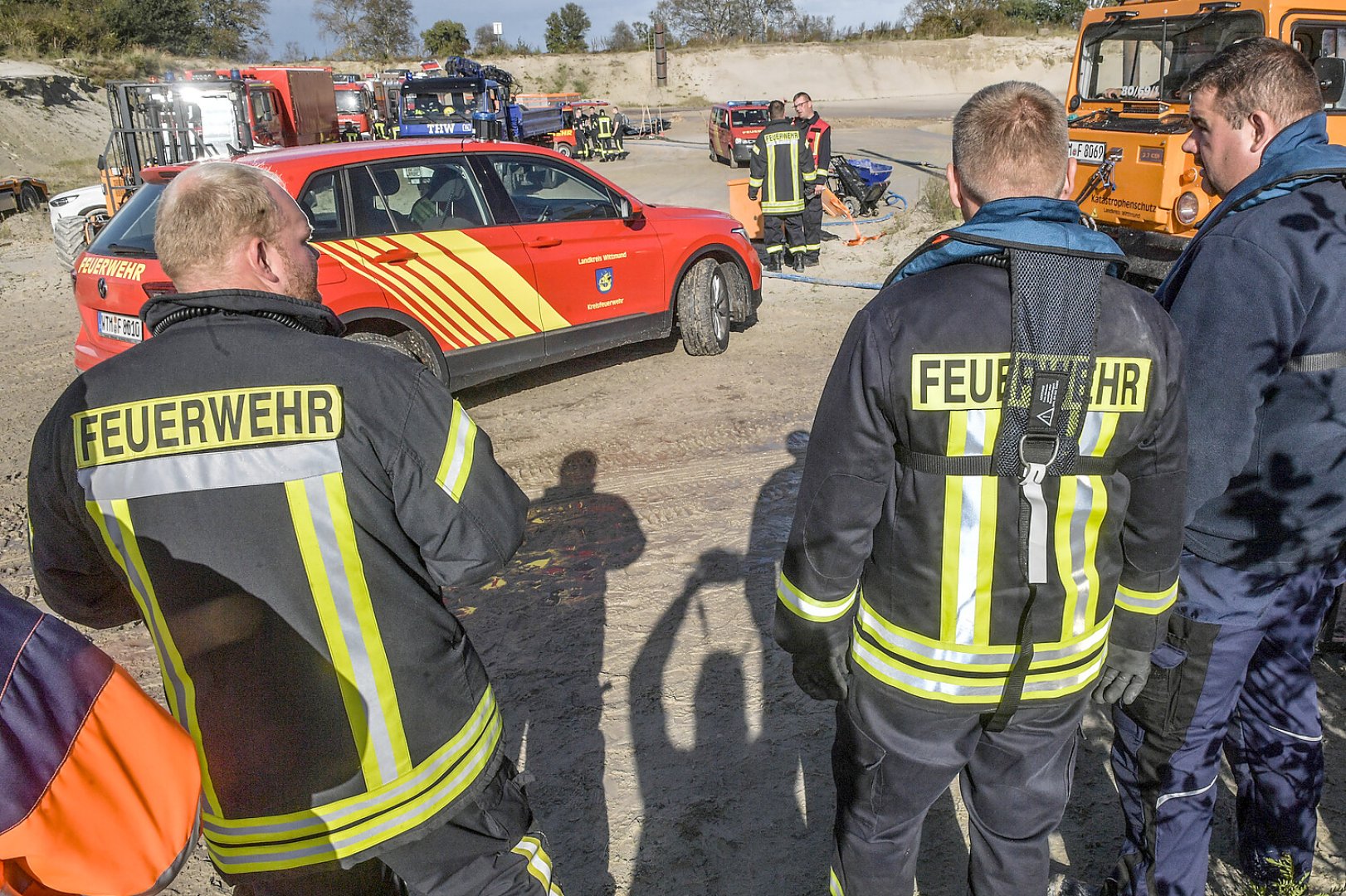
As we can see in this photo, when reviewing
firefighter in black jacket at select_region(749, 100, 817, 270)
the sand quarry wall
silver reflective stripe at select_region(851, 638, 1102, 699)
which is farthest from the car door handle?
the sand quarry wall

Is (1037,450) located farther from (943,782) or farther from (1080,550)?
(943,782)

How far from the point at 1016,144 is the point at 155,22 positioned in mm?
47794

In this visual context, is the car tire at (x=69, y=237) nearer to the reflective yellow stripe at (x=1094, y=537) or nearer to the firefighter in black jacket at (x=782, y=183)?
the firefighter in black jacket at (x=782, y=183)

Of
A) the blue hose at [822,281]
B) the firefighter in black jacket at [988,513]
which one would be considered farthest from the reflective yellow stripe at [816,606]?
the blue hose at [822,281]

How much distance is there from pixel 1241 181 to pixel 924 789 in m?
1.61

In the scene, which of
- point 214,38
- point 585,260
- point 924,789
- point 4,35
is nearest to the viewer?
point 924,789

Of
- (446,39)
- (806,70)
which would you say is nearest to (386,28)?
(446,39)

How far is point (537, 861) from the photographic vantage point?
1861 millimetres

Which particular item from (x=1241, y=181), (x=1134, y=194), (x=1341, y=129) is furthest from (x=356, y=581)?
(x=1341, y=129)

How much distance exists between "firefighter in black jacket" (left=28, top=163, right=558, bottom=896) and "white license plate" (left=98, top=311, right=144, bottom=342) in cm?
380

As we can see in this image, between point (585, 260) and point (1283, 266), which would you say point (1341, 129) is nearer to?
point (585, 260)

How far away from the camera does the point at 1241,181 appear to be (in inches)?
87.8

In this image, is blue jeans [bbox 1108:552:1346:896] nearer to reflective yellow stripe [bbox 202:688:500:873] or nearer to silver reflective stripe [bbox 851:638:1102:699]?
silver reflective stripe [bbox 851:638:1102:699]

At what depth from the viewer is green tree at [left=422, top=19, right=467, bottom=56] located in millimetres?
50906
